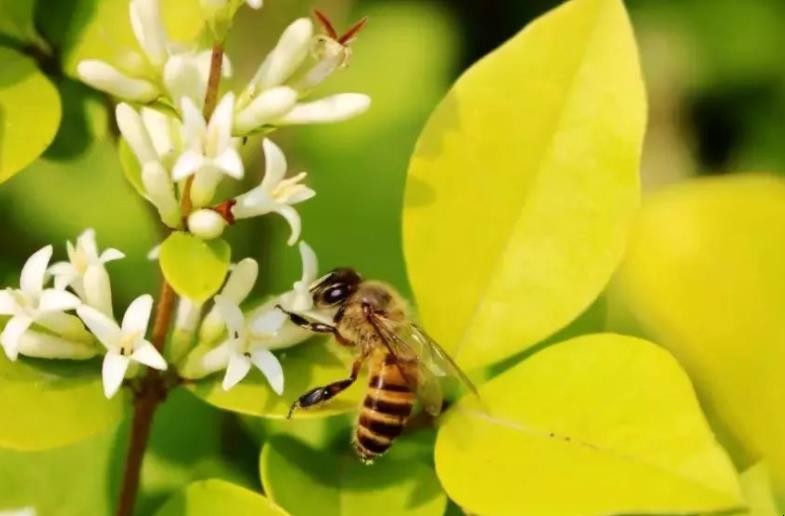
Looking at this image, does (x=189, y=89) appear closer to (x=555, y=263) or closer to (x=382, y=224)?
(x=555, y=263)

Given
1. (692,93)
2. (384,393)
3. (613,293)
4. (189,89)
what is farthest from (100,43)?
(692,93)

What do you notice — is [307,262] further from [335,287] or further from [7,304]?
[7,304]

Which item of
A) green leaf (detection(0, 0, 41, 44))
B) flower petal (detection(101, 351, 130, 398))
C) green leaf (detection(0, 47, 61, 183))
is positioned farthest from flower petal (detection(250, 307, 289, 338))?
green leaf (detection(0, 0, 41, 44))

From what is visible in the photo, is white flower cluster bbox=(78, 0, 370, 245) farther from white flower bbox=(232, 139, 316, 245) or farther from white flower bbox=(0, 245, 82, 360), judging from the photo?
white flower bbox=(0, 245, 82, 360)

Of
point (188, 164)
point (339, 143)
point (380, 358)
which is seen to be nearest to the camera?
point (188, 164)

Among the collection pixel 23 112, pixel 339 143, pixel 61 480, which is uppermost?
pixel 23 112

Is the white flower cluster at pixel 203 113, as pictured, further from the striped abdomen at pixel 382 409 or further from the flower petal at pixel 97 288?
the striped abdomen at pixel 382 409

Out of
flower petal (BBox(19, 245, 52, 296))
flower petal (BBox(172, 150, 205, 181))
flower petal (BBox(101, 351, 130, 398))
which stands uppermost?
flower petal (BBox(172, 150, 205, 181))

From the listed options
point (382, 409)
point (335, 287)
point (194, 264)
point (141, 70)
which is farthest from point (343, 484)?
point (141, 70)
